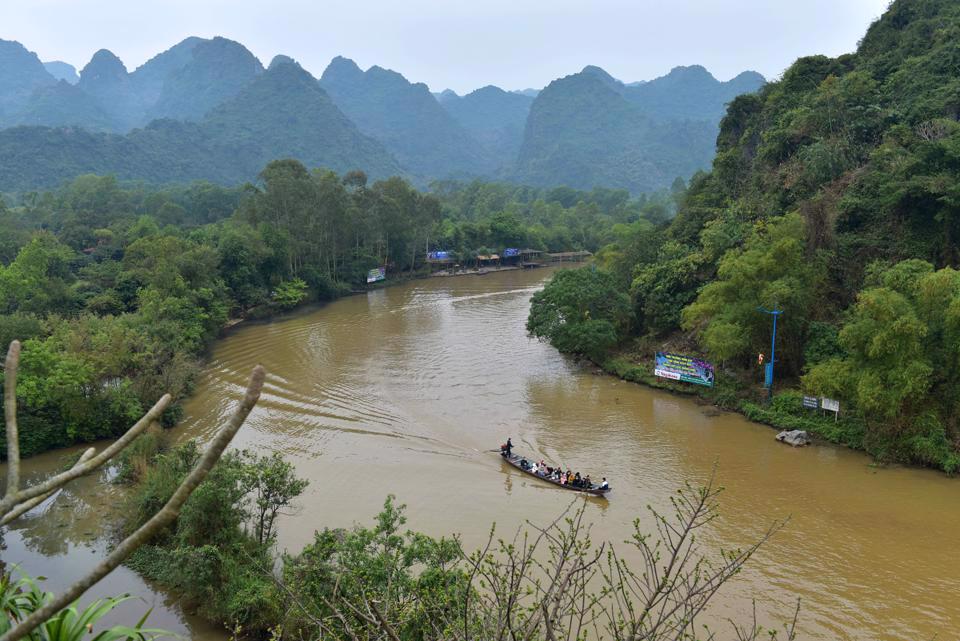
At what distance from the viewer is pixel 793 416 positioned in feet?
57.7

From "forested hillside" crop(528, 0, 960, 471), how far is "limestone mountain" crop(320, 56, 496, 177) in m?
135

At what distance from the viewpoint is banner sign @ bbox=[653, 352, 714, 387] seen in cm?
2009

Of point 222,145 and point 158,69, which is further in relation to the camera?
point 158,69

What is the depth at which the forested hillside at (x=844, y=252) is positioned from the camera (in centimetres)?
1480

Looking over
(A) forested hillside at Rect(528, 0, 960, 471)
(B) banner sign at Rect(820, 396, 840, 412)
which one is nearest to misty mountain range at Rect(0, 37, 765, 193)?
(A) forested hillside at Rect(528, 0, 960, 471)

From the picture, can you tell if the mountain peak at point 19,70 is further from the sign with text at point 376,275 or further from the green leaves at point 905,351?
the green leaves at point 905,351

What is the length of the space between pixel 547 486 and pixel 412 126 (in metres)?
179

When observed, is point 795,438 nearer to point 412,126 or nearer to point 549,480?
point 549,480

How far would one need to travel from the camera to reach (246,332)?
3148cm

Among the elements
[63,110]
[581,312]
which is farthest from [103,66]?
[581,312]

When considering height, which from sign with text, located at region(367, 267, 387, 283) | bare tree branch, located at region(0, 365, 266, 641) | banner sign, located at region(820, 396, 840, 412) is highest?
bare tree branch, located at region(0, 365, 266, 641)

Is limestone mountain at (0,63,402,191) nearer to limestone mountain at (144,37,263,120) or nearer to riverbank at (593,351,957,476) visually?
limestone mountain at (144,37,263,120)

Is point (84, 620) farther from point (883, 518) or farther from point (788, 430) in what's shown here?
point (788, 430)

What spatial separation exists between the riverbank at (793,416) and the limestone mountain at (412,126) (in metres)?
143
